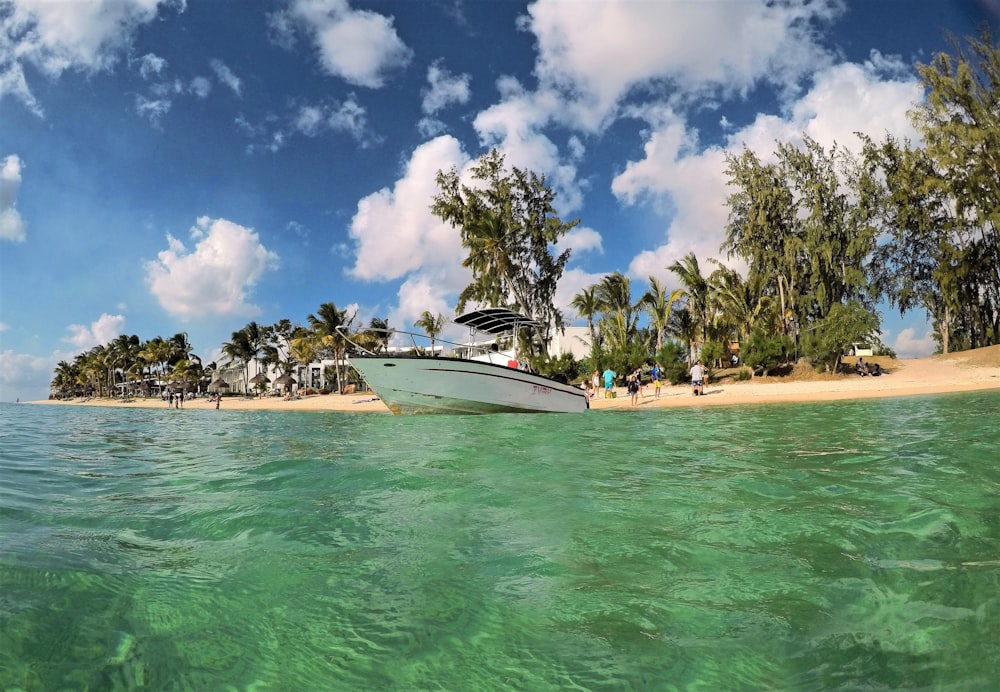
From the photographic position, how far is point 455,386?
1895 cm

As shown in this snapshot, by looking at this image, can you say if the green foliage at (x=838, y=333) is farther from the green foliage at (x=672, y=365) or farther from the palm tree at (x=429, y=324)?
the palm tree at (x=429, y=324)

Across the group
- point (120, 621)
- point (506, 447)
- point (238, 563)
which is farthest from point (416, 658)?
point (506, 447)

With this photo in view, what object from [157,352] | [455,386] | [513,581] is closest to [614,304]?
[455,386]

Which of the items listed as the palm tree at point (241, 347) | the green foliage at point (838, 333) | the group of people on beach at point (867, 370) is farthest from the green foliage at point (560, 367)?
the palm tree at point (241, 347)

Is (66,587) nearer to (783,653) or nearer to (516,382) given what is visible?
(783,653)

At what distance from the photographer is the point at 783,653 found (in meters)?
2.14

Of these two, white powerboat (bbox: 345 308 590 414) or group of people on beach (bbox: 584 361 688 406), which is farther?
group of people on beach (bbox: 584 361 688 406)

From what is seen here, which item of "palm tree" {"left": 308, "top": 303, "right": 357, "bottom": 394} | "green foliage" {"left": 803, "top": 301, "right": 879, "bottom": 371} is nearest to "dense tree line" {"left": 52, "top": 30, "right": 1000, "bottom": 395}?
"green foliage" {"left": 803, "top": 301, "right": 879, "bottom": 371}

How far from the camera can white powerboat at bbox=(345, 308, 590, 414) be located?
18688mm

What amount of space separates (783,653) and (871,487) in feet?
11.3

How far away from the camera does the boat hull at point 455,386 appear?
18688 millimetres

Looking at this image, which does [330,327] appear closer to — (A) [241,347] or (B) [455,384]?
(A) [241,347]

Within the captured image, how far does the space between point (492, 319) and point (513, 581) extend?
1936cm

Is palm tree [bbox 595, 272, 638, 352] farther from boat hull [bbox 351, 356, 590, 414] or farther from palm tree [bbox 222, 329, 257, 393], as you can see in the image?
palm tree [bbox 222, 329, 257, 393]
